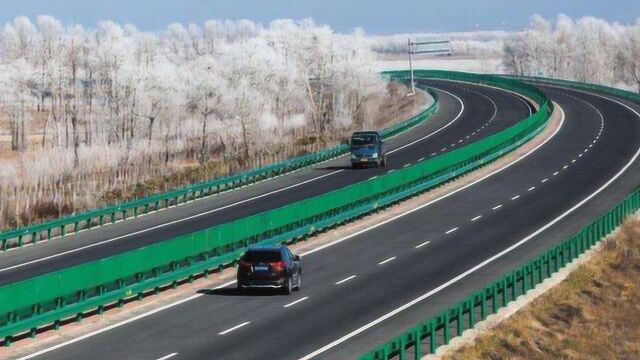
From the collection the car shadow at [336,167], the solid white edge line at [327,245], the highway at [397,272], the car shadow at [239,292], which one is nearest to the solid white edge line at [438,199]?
the solid white edge line at [327,245]

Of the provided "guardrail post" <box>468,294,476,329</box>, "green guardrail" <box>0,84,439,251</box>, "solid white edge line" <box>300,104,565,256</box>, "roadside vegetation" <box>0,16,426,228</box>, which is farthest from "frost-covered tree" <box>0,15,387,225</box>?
"guardrail post" <box>468,294,476,329</box>

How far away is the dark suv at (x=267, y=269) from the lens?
3822 centimetres

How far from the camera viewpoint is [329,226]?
5434 cm

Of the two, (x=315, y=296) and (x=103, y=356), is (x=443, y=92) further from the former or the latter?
(x=103, y=356)

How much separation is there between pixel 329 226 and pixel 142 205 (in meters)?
11.5

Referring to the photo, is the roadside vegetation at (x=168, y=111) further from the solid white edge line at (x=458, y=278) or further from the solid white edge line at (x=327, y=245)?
the solid white edge line at (x=458, y=278)

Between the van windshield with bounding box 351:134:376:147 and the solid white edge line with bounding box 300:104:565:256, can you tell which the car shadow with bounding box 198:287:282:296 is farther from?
the van windshield with bounding box 351:134:376:147

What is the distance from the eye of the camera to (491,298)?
37344 millimetres

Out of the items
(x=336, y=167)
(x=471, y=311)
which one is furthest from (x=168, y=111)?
(x=471, y=311)

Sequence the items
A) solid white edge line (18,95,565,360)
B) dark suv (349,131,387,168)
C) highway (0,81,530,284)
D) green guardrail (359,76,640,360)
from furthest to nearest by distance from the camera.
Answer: dark suv (349,131,387,168) < highway (0,81,530,284) < solid white edge line (18,95,565,360) < green guardrail (359,76,640,360)

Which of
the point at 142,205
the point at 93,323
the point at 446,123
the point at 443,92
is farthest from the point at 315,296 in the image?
the point at 443,92

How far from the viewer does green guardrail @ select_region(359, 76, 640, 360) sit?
2866cm

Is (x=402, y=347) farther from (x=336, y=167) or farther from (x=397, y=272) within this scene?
(x=336, y=167)

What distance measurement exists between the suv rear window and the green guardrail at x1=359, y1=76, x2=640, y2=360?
17.4ft
